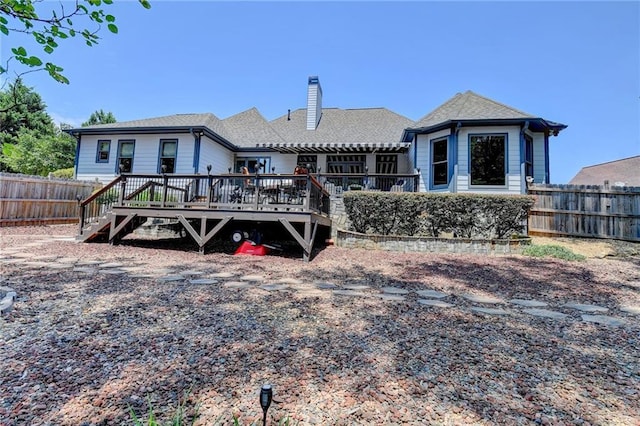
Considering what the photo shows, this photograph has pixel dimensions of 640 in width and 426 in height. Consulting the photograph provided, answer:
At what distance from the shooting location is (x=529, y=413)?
1736 millimetres

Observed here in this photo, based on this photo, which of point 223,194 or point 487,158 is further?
point 487,158

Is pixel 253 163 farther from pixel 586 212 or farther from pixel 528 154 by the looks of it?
pixel 586 212

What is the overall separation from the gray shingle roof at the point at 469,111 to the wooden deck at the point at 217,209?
18.5 ft

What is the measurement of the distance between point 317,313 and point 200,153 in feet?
37.0

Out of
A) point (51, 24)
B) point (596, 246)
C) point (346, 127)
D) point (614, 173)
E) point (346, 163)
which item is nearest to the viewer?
point (51, 24)

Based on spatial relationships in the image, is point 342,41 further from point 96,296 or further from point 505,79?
point 96,296

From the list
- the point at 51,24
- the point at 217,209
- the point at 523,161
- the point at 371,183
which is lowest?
the point at 217,209

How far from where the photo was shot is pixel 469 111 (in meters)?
10.8

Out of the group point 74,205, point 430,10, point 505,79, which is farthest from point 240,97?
point 505,79

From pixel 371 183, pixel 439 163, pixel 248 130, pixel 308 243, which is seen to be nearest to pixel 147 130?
pixel 248 130

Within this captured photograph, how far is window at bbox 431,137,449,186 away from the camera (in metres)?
10.9

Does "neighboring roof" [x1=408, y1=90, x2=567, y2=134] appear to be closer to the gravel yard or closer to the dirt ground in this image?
the dirt ground

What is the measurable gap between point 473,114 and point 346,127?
6680 mm

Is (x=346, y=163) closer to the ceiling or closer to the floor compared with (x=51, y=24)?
closer to the ceiling
